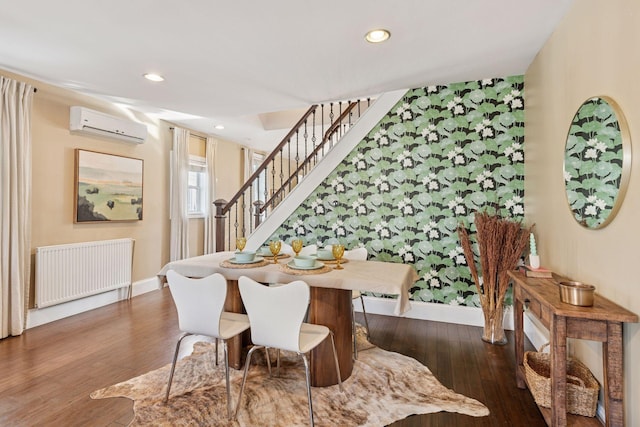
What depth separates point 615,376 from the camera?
→ 4.97ft

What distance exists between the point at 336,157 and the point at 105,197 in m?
3.02

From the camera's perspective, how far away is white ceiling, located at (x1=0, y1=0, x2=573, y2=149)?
2055mm

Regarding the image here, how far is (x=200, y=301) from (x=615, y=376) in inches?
86.6

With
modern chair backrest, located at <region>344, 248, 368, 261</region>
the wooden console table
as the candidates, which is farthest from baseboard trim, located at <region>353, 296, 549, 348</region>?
the wooden console table

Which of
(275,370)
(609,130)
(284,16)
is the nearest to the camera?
(609,130)

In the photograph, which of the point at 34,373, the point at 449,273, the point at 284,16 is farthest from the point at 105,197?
the point at 449,273

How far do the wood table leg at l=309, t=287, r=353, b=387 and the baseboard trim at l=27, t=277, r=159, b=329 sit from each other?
3196 mm

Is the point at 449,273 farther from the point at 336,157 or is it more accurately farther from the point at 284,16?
the point at 284,16

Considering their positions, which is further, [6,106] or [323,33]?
[6,106]

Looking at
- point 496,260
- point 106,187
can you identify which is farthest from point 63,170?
point 496,260

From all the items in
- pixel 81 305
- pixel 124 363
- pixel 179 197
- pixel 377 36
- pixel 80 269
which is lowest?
pixel 124 363

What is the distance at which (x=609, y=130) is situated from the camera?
1675mm

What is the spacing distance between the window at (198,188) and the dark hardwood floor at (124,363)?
2.34 meters

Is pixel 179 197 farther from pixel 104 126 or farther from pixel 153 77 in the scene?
pixel 153 77
